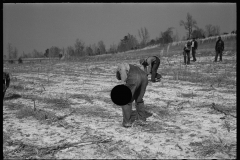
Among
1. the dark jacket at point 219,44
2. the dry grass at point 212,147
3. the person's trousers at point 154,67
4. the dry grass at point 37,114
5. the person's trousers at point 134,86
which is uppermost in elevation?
the dark jacket at point 219,44

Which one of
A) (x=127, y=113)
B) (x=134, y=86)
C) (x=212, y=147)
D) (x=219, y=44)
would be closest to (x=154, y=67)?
(x=134, y=86)

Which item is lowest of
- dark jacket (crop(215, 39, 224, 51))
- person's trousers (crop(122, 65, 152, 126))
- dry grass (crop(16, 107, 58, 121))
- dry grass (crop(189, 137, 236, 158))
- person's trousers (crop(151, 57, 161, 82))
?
dry grass (crop(189, 137, 236, 158))

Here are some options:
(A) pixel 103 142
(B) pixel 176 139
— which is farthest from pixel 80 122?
(B) pixel 176 139

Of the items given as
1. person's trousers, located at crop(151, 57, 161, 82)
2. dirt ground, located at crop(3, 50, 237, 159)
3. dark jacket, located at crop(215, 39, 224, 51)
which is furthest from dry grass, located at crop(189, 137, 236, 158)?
dark jacket, located at crop(215, 39, 224, 51)

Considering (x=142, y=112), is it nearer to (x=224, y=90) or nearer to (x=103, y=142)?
(x=103, y=142)

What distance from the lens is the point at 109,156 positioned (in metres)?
2.88

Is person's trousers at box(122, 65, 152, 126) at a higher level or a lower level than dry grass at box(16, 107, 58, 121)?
higher

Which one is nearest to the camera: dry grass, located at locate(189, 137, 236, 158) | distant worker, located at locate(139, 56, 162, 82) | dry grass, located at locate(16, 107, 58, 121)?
dry grass, located at locate(189, 137, 236, 158)

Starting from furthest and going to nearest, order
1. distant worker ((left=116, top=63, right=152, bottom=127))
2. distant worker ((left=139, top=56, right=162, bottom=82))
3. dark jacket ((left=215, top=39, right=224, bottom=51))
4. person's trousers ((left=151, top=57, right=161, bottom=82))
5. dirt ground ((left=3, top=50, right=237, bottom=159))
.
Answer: dark jacket ((left=215, top=39, right=224, bottom=51)) < person's trousers ((left=151, top=57, right=161, bottom=82)) < distant worker ((left=139, top=56, right=162, bottom=82)) < distant worker ((left=116, top=63, right=152, bottom=127)) < dirt ground ((left=3, top=50, right=237, bottom=159))

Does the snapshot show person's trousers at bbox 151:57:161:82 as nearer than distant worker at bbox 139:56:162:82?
No

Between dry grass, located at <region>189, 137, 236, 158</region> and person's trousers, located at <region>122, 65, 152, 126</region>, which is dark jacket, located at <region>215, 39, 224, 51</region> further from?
dry grass, located at <region>189, 137, 236, 158</region>

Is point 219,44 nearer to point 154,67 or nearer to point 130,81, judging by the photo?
point 154,67

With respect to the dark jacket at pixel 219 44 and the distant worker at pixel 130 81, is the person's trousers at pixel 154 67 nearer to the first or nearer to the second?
the distant worker at pixel 130 81

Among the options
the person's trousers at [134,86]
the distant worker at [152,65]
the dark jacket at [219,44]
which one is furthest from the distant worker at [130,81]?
the dark jacket at [219,44]
